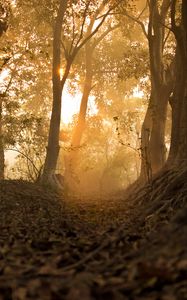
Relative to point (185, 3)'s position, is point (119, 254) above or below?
below

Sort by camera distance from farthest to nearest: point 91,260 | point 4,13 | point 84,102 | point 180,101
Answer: point 84,102 < point 4,13 < point 180,101 < point 91,260

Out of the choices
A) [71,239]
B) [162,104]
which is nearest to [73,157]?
[162,104]

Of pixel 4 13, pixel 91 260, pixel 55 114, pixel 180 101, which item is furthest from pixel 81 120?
pixel 91 260

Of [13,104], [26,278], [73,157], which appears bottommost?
[26,278]

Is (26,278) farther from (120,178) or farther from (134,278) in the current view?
(120,178)

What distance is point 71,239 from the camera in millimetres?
5723

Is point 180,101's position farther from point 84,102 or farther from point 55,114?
point 84,102

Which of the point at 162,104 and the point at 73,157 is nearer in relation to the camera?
the point at 162,104

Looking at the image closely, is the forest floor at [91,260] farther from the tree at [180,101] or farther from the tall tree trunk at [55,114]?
the tall tree trunk at [55,114]

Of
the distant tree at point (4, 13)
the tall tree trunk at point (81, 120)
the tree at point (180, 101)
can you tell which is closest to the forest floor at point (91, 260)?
the tree at point (180, 101)

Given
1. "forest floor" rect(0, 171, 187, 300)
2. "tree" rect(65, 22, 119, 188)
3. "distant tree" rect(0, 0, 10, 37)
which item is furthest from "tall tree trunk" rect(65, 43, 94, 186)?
"forest floor" rect(0, 171, 187, 300)

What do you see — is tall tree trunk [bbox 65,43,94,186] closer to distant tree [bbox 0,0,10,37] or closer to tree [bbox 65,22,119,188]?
tree [bbox 65,22,119,188]

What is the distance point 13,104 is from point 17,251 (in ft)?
57.4

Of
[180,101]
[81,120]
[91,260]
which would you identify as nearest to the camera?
[91,260]
